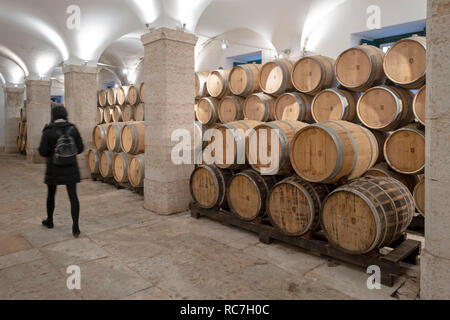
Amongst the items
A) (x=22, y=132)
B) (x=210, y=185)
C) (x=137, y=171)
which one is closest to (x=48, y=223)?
(x=137, y=171)

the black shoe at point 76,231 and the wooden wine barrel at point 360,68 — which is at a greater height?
the wooden wine barrel at point 360,68

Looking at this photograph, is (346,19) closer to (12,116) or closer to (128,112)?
(128,112)

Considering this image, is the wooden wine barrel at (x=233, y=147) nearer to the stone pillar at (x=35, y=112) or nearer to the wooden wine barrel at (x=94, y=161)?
the wooden wine barrel at (x=94, y=161)

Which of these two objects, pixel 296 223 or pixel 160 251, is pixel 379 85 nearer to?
pixel 296 223

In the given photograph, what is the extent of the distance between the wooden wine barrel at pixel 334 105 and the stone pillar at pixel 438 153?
113 inches

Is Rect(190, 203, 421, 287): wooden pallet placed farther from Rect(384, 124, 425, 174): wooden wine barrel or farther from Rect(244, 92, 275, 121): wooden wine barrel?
Rect(244, 92, 275, 121): wooden wine barrel

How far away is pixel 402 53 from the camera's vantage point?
4.63 m

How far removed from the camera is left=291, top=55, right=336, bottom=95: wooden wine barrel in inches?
220

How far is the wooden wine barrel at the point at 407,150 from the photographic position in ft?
14.5

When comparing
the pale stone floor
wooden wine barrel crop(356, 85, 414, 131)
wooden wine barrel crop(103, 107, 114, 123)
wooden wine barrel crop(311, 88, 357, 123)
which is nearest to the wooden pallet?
the pale stone floor

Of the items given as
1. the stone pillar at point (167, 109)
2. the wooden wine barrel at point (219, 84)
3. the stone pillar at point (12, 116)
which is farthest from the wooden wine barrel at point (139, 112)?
the stone pillar at point (12, 116)

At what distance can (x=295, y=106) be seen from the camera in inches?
234
